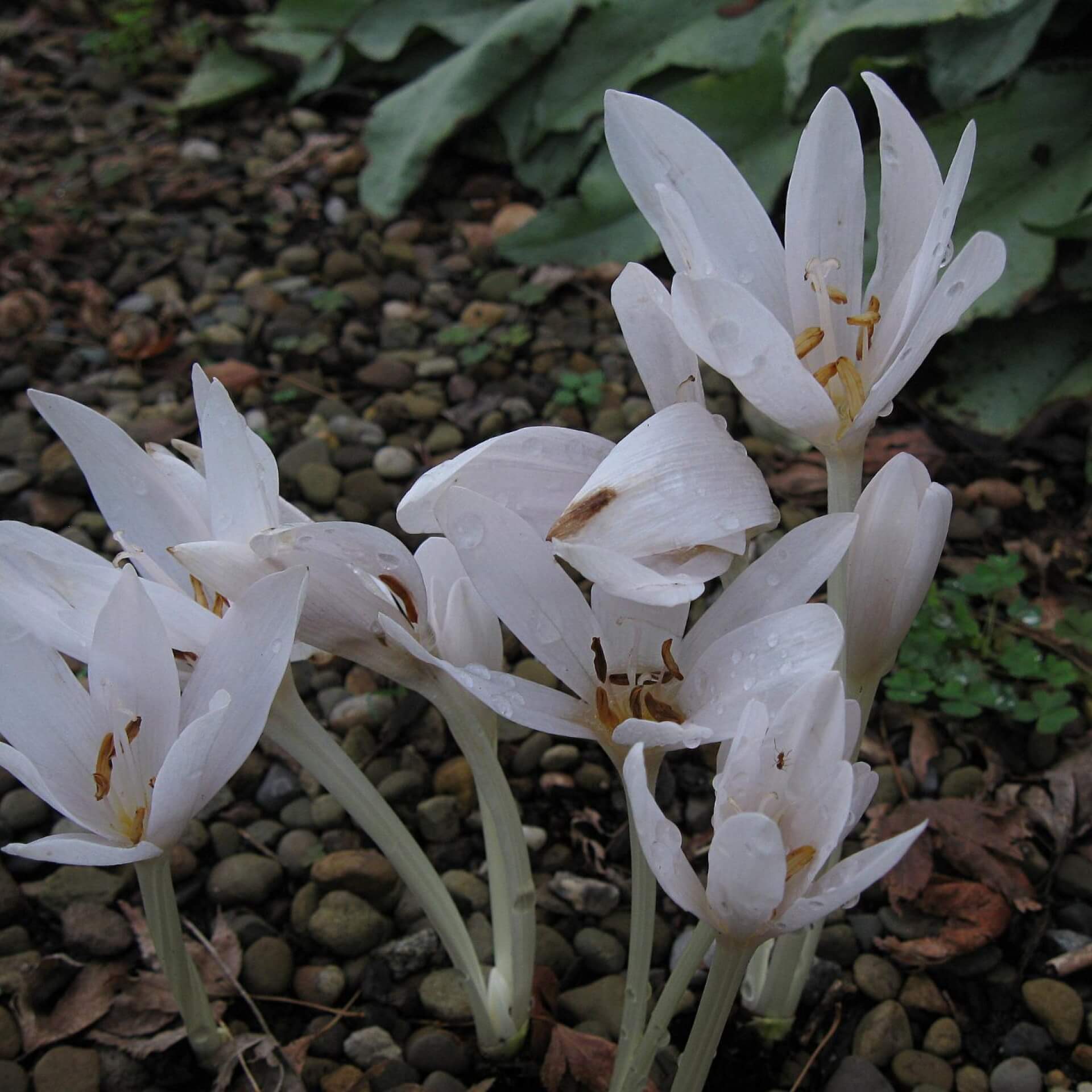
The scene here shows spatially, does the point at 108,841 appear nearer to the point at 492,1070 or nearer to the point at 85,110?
the point at 492,1070

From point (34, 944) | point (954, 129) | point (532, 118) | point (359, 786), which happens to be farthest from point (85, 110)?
point (359, 786)

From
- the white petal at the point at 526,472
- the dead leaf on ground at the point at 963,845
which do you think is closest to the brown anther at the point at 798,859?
the white petal at the point at 526,472

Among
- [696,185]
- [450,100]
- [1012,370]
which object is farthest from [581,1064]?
[450,100]

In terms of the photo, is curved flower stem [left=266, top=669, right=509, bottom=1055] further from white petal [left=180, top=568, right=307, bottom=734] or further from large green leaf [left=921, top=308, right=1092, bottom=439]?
large green leaf [left=921, top=308, right=1092, bottom=439]

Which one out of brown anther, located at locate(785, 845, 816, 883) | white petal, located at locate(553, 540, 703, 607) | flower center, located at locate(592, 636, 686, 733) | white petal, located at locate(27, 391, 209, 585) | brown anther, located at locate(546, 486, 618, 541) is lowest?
brown anther, located at locate(785, 845, 816, 883)

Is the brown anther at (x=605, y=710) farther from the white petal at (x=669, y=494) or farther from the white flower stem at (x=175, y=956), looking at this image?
the white flower stem at (x=175, y=956)

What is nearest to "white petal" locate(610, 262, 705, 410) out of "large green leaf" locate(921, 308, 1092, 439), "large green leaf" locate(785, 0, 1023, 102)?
"large green leaf" locate(921, 308, 1092, 439)
